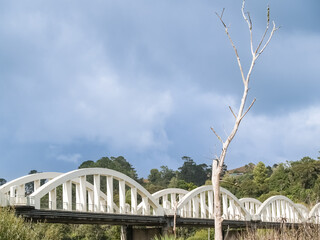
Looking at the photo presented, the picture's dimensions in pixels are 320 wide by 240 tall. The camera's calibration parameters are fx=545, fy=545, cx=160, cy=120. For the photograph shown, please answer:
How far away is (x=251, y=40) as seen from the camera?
19.0 meters

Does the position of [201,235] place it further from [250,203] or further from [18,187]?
[18,187]

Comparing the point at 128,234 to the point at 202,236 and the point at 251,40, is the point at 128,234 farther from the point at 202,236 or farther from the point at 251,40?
the point at 251,40

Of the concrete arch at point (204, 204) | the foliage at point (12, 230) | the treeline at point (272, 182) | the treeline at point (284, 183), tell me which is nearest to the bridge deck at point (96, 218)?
the concrete arch at point (204, 204)

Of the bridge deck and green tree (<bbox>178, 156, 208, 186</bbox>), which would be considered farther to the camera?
green tree (<bbox>178, 156, 208, 186</bbox>)

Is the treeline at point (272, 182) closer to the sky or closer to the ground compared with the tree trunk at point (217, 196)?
closer to the sky

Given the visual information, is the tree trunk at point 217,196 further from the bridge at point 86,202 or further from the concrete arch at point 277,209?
the concrete arch at point 277,209

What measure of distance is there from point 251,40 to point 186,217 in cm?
3809

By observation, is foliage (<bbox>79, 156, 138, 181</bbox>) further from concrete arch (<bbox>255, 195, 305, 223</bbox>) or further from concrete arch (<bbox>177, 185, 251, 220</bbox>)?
concrete arch (<bbox>177, 185, 251, 220</bbox>)

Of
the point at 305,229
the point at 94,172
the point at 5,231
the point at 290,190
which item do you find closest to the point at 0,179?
the point at 290,190

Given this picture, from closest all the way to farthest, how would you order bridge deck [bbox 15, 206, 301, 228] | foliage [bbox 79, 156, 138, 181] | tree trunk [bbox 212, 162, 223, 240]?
tree trunk [bbox 212, 162, 223, 240] → bridge deck [bbox 15, 206, 301, 228] → foliage [bbox 79, 156, 138, 181]

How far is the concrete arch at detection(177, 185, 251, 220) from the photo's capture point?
181ft

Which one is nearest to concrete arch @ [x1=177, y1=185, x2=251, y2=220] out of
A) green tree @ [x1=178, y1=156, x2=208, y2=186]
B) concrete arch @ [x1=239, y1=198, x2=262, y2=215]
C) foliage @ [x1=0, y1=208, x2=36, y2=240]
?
concrete arch @ [x1=239, y1=198, x2=262, y2=215]

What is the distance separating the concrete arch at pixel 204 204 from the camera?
181ft

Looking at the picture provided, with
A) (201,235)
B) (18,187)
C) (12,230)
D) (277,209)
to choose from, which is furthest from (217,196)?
(277,209)
